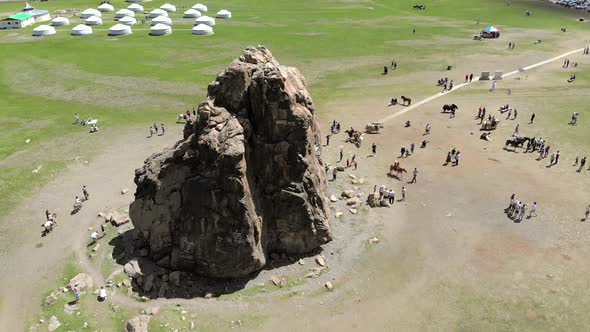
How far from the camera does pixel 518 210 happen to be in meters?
41.5

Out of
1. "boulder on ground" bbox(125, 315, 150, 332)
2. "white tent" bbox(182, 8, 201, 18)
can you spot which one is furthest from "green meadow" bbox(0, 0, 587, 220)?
"boulder on ground" bbox(125, 315, 150, 332)

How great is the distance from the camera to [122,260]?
117 feet

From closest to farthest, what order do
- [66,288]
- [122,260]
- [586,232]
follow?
[66,288], [122,260], [586,232]

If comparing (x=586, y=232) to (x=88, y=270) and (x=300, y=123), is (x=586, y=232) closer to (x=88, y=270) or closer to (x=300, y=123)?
(x=300, y=123)

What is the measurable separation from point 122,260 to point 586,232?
134ft

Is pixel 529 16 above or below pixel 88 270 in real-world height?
above

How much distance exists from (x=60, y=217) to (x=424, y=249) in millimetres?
34498

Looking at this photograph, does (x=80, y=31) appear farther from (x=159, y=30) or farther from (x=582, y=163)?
(x=582, y=163)

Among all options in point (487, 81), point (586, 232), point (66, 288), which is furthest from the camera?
point (487, 81)

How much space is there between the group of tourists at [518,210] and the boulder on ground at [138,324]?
3376 centimetres

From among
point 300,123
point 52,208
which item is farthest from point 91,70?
point 300,123

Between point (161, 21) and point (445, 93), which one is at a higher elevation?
point (161, 21)

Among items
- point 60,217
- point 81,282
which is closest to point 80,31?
point 60,217

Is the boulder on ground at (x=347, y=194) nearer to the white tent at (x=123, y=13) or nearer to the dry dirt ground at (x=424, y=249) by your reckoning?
the dry dirt ground at (x=424, y=249)
